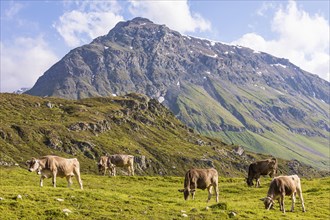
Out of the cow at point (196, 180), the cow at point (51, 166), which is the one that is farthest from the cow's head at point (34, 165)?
the cow at point (196, 180)

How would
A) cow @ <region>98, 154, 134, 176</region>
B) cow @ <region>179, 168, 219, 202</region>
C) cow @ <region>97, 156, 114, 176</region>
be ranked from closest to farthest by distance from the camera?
cow @ <region>179, 168, 219, 202</region>, cow @ <region>97, 156, 114, 176</region>, cow @ <region>98, 154, 134, 176</region>

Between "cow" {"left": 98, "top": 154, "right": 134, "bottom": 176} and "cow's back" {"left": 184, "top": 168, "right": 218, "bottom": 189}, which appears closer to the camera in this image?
"cow's back" {"left": 184, "top": 168, "right": 218, "bottom": 189}

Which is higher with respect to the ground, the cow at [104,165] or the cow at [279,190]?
the cow at [104,165]

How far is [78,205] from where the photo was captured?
2527 cm

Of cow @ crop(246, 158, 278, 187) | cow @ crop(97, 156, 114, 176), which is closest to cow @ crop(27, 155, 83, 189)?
cow @ crop(246, 158, 278, 187)

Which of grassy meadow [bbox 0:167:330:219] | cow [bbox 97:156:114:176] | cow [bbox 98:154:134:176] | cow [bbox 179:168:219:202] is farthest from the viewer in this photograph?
cow [bbox 98:154:134:176]

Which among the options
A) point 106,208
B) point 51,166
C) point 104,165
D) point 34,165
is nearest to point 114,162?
point 104,165

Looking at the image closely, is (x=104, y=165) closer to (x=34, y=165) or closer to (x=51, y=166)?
(x=51, y=166)

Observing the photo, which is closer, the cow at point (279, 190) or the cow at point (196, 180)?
the cow at point (279, 190)

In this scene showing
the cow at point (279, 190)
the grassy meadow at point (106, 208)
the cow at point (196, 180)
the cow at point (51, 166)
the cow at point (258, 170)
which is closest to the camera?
the grassy meadow at point (106, 208)

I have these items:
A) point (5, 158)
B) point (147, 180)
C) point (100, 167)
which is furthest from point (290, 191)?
point (5, 158)

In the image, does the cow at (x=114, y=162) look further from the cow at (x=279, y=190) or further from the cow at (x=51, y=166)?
the cow at (x=279, y=190)

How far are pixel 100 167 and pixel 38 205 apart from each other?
34791mm

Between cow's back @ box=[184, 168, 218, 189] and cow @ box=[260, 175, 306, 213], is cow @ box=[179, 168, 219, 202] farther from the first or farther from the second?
cow @ box=[260, 175, 306, 213]
